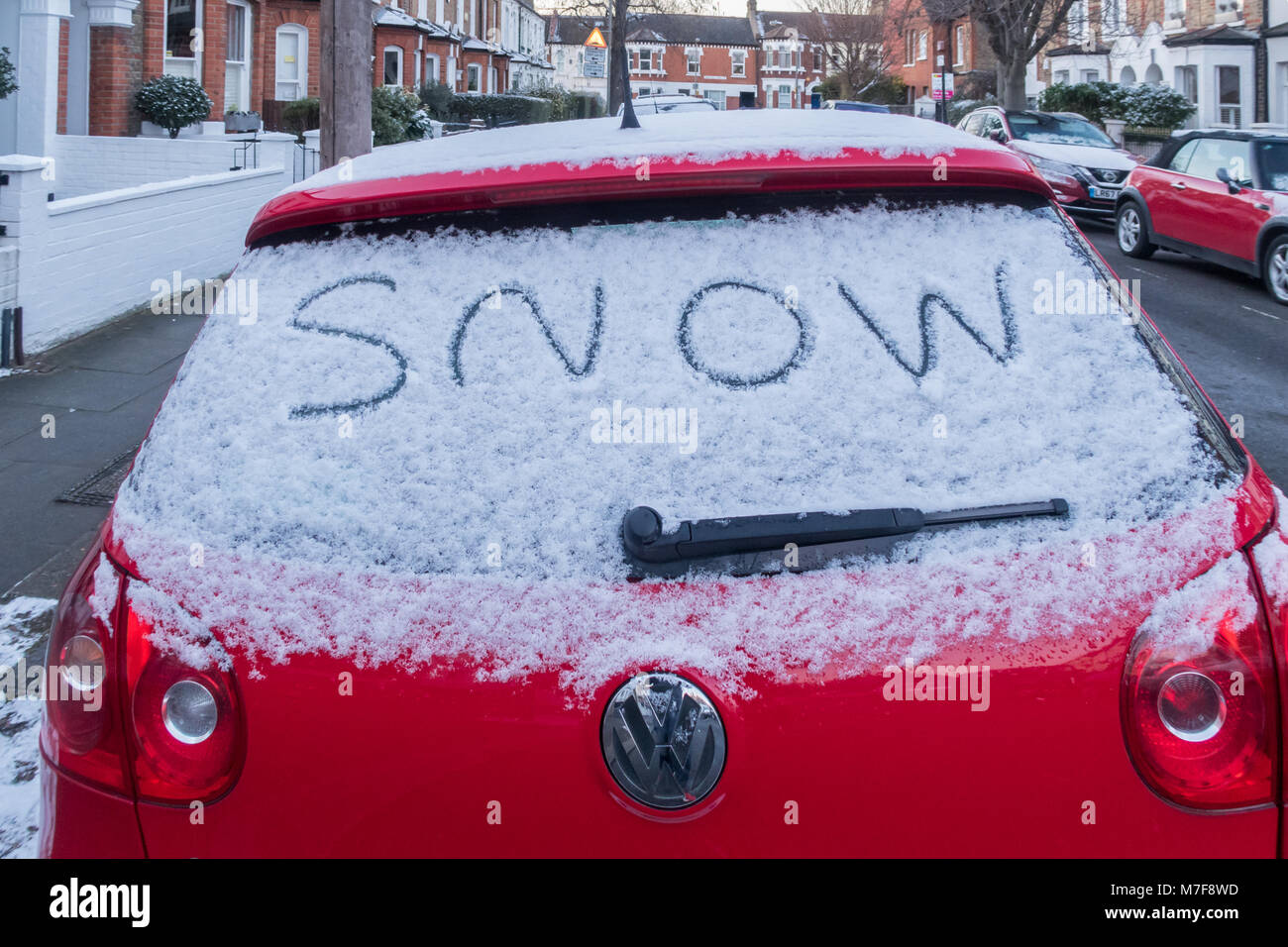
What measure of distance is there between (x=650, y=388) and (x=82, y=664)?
2.96 feet

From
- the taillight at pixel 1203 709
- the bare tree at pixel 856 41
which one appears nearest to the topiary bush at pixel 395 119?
the taillight at pixel 1203 709

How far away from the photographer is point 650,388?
5.52 ft

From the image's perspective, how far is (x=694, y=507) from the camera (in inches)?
63.2

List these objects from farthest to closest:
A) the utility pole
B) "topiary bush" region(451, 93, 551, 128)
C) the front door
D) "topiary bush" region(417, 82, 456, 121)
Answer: "topiary bush" region(451, 93, 551, 128) → "topiary bush" region(417, 82, 456, 121) → the front door → the utility pole

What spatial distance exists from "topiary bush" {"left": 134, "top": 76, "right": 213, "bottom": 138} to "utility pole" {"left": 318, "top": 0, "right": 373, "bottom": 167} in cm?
1310

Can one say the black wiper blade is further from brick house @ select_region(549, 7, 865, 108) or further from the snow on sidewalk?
brick house @ select_region(549, 7, 865, 108)

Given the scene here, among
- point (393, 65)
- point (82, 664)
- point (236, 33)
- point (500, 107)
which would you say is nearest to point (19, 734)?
point (82, 664)

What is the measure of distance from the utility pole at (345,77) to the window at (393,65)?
120ft

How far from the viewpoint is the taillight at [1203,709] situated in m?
1.50

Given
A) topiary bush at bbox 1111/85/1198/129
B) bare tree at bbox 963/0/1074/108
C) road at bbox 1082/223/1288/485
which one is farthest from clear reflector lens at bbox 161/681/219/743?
topiary bush at bbox 1111/85/1198/129

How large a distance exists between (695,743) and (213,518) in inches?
29.8

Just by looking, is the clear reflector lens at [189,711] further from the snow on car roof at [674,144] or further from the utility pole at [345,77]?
the utility pole at [345,77]

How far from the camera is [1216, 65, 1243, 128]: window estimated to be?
3653 cm

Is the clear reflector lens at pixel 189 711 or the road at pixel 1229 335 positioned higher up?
the road at pixel 1229 335
